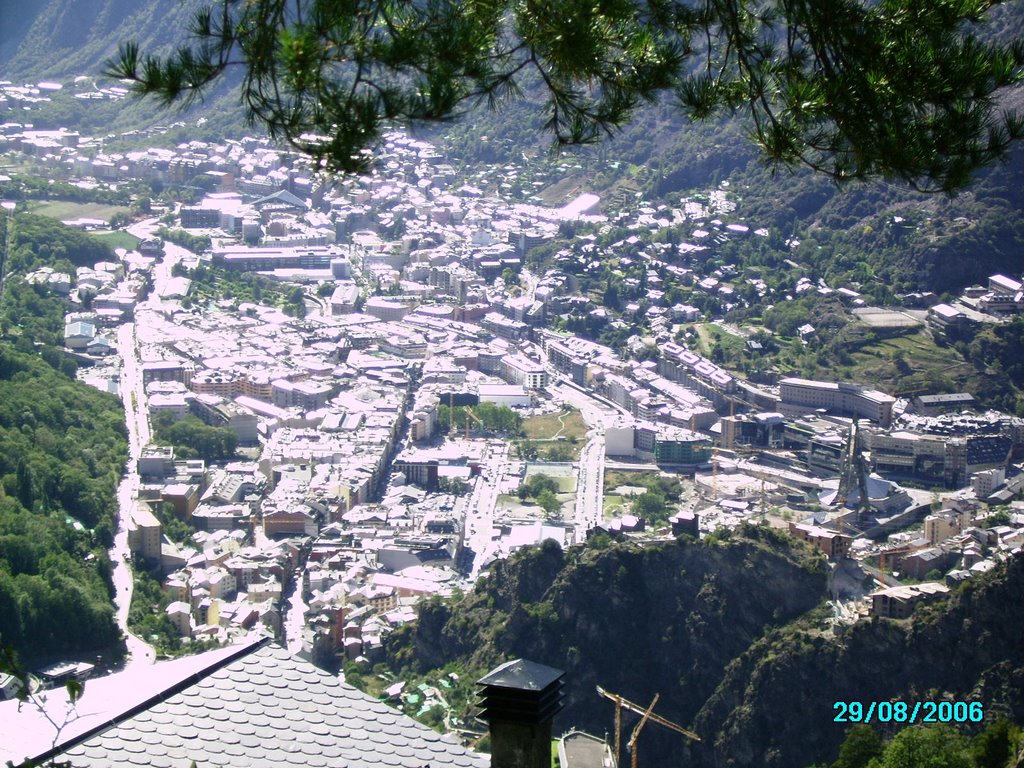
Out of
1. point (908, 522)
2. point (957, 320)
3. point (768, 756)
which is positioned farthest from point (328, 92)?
point (957, 320)

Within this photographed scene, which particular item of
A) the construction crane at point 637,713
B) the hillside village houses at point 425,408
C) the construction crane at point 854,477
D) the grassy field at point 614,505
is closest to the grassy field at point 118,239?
the hillside village houses at point 425,408

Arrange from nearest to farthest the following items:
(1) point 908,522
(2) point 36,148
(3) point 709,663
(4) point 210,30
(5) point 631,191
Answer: (4) point 210,30
(3) point 709,663
(1) point 908,522
(5) point 631,191
(2) point 36,148

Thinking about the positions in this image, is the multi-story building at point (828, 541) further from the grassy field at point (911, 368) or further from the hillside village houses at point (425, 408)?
the grassy field at point (911, 368)

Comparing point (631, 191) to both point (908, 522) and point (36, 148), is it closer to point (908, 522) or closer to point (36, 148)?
point (36, 148)

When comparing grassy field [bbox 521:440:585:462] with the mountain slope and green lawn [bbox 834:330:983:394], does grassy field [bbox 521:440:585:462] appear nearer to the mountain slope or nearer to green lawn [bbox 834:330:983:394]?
green lawn [bbox 834:330:983:394]

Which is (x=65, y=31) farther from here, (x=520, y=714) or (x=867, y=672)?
(x=520, y=714)
